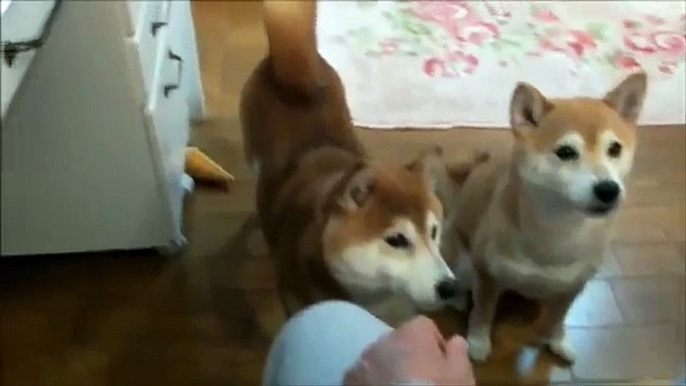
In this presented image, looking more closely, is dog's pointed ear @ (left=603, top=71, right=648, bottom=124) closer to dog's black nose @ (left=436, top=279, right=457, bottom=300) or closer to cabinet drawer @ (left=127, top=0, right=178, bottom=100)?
dog's black nose @ (left=436, top=279, right=457, bottom=300)

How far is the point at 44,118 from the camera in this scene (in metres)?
1.24

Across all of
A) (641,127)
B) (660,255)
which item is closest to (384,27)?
(641,127)

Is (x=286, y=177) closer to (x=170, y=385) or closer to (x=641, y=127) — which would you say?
(x=170, y=385)

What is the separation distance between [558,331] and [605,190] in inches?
13.8

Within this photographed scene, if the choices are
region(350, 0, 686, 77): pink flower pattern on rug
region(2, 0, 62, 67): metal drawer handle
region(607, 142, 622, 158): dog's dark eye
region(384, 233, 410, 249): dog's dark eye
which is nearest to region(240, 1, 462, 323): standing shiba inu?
region(384, 233, 410, 249): dog's dark eye

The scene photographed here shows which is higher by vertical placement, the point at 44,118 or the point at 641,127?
the point at 44,118

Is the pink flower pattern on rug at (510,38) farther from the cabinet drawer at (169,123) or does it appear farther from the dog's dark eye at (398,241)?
the dog's dark eye at (398,241)

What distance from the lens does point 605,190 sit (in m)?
1.14

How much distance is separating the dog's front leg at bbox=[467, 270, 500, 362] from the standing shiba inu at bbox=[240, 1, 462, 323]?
0.17 m

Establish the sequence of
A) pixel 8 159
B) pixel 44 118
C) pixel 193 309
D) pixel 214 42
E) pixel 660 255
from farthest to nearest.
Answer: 1. pixel 214 42
2. pixel 660 255
3. pixel 193 309
4. pixel 44 118
5. pixel 8 159

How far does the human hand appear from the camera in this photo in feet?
2.66

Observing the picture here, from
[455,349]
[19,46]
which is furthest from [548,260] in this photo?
[19,46]

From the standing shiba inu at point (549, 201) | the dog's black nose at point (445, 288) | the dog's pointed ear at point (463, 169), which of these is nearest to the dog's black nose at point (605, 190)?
the standing shiba inu at point (549, 201)

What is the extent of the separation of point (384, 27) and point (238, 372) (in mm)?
1009
